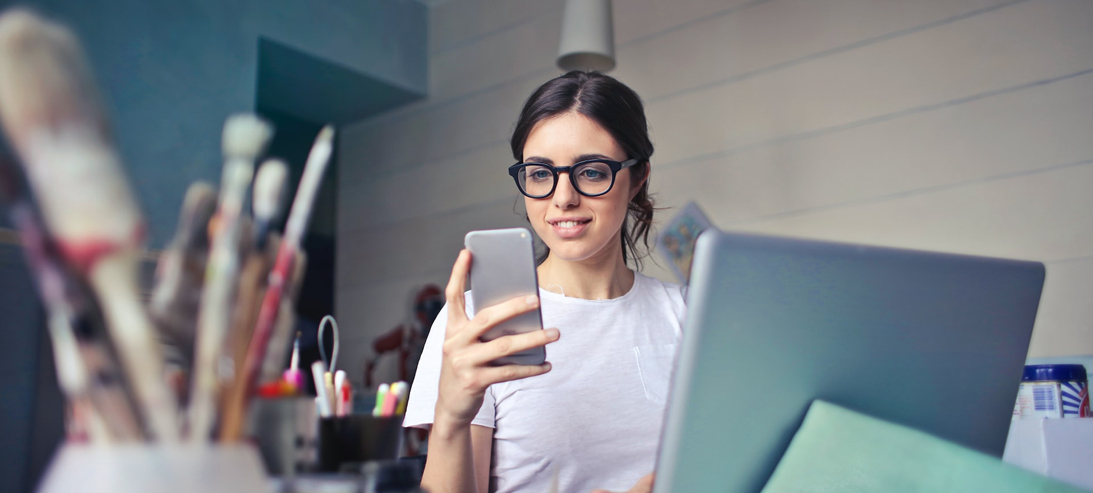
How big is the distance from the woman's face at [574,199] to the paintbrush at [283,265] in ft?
2.80

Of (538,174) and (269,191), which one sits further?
(538,174)

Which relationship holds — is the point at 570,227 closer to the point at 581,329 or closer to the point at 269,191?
the point at 581,329

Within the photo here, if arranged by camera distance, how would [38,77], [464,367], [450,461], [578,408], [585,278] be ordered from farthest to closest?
[585,278] < [578,408] < [450,461] < [464,367] < [38,77]

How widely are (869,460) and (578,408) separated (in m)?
0.72

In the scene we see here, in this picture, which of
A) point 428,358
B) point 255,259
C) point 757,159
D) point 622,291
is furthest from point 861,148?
point 255,259

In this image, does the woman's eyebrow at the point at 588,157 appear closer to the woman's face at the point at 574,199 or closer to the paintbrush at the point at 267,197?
the woman's face at the point at 574,199

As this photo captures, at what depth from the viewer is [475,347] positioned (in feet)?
2.87

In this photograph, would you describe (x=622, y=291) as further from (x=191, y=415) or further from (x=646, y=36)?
(x=646, y=36)

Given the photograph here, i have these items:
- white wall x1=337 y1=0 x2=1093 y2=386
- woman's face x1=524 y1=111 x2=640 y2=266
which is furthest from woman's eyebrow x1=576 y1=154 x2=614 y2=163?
white wall x1=337 y1=0 x2=1093 y2=386

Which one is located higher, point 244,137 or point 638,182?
point 638,182

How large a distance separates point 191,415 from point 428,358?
0.84m

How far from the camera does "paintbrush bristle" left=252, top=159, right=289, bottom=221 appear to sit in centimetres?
42

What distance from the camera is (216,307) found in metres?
0.39

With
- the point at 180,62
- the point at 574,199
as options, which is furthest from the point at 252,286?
the point at 180,62
